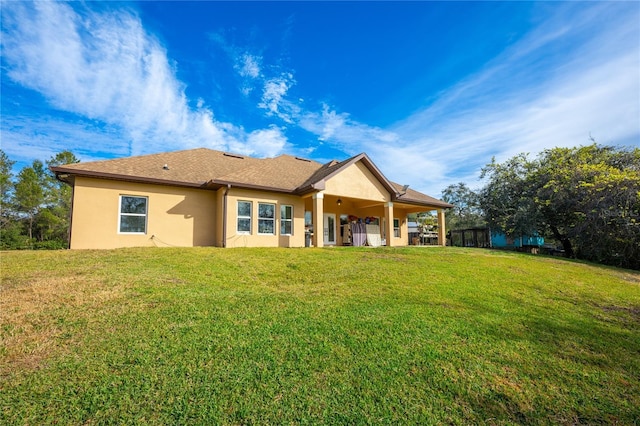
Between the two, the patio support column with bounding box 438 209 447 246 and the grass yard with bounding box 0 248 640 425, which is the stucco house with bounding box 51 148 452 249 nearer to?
the patio support column with bounding box 438 209 447 246

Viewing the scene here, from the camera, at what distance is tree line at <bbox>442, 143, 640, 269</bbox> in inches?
613

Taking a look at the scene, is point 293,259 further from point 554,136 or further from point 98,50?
point 554,136

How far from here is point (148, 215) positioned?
39.9 feet

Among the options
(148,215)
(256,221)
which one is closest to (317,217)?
(256,221)

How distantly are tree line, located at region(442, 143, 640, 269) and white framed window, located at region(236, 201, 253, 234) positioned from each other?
1815 centimetres

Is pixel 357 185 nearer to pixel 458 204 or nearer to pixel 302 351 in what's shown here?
pixel 302 351

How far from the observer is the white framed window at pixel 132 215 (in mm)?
11836

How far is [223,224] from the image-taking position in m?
12.9

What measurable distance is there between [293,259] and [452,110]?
11.8m

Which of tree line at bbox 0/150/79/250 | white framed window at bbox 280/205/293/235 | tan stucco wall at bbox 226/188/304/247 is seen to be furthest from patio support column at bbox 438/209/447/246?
tree line at bbox 0/150/79/250

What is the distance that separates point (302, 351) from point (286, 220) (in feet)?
36.4

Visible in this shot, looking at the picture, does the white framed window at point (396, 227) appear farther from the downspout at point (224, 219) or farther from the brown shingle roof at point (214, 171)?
the downspout at point (224, 219)

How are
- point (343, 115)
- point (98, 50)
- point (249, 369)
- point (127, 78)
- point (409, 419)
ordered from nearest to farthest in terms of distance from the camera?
point (409, 419) → point (249, 369) → point (98, 50) → point (127, 78) → point (343, 115)

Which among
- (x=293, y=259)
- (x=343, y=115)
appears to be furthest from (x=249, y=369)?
(x=343, y=115)
